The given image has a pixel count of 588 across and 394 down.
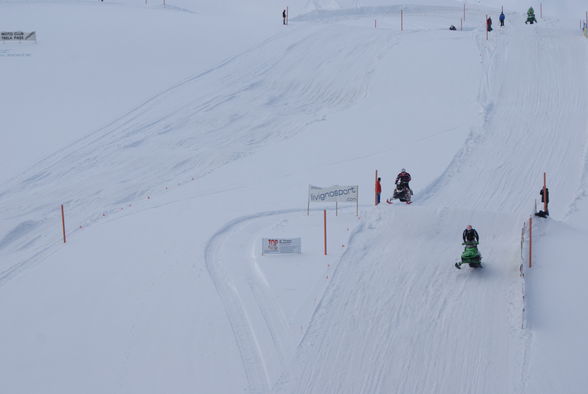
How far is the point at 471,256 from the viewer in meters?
17.9

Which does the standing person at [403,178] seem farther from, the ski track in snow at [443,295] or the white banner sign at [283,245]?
the white banner sign at [283,245]

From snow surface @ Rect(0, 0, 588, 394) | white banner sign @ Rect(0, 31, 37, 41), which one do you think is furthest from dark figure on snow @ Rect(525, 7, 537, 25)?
white banner sign @ Rect(0, 31, 37, 41)

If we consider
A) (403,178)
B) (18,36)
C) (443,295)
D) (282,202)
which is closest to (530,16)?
(403,178)

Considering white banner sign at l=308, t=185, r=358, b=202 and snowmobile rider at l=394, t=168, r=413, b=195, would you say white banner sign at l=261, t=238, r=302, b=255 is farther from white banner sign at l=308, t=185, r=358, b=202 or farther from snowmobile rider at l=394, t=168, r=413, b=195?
snowmobile rider at l=394, t=168, r=413, b=195

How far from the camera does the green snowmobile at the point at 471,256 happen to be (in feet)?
58.8

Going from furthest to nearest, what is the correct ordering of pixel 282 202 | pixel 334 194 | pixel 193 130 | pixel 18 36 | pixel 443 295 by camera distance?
pixel 18 36 < pixel 193 130 < pixel 282 202 < pixel 334 194 < pixel 443 295

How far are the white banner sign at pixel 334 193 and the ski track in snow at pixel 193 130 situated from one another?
5.97 m

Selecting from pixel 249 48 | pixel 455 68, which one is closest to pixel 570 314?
pixel 455 68

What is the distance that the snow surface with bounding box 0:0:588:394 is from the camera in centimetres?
1514

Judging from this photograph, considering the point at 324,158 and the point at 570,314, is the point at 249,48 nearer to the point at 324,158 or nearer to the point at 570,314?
the point at 324,158

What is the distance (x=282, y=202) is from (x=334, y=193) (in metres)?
2.56

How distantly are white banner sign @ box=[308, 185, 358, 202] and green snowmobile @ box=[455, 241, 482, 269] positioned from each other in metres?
4.25

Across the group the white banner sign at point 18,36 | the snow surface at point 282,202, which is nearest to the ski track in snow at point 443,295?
the snow surface at point 282,202

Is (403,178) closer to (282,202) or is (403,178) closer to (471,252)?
(282,202)
